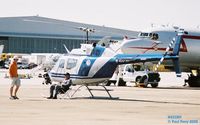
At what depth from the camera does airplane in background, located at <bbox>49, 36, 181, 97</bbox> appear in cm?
2539

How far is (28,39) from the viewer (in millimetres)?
140875

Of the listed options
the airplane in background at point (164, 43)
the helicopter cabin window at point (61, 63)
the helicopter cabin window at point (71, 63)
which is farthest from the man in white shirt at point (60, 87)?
the airplane in background at point (164, 43)

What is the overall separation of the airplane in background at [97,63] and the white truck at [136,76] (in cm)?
1324

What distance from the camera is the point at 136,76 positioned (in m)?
40.2

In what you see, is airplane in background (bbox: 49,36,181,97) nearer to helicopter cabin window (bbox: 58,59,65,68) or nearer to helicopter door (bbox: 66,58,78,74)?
helicopter door (bbox: 66,58,78,74)

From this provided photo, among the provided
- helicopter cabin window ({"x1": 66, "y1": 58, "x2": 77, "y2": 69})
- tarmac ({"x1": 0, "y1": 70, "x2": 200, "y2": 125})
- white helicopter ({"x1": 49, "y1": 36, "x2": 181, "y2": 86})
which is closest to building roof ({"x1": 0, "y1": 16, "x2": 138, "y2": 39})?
helicopter cabin window ({"x1": 66, "y1": 58, "x2": 77, "y2": 69})

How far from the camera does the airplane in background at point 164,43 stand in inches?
1556

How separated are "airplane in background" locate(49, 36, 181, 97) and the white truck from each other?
13239 mm

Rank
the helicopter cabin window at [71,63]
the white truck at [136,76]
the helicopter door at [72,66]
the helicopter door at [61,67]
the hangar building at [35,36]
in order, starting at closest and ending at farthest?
the helicopter door at [72,66], the helicopter cabin window at [71,63], the helicopter door at [61,67], the white truck at [136,76], the hangar building at [35,36]

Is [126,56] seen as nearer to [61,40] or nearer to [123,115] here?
[123,115]

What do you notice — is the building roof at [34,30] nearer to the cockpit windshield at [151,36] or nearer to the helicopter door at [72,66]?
the cockpit windshield at [151,36]

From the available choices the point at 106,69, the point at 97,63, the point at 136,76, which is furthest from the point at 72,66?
the point at 136,76

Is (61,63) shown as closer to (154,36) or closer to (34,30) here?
(154,36)

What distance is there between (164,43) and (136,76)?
2934 mm
